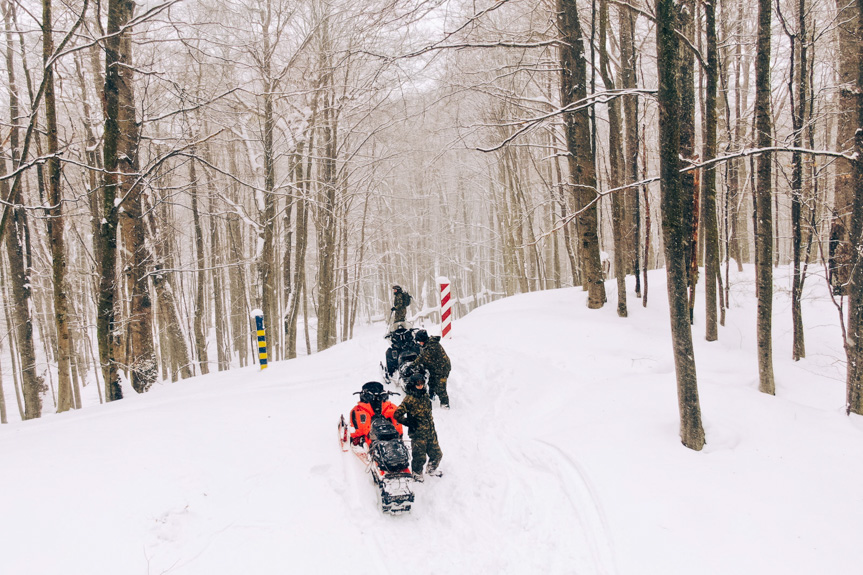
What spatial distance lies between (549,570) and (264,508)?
2.62 m

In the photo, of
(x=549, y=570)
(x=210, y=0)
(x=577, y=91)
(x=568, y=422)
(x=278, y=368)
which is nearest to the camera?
(x=549, y=570)

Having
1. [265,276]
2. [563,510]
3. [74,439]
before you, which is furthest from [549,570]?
[265,276]

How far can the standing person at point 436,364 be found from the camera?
653 cm

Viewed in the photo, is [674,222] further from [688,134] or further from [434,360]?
[688,134]

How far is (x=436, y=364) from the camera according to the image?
6.54 metres

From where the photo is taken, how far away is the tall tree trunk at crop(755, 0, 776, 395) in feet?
19.9

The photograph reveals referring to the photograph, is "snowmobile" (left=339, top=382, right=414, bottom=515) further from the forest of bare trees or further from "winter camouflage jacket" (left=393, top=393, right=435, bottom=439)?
the forest of bare trees

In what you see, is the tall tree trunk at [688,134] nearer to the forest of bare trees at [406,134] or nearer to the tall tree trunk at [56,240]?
the forest of bare trees at [406,134]

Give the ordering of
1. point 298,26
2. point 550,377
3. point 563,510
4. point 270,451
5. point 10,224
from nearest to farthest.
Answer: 1. point 563,510
2. point 270,451
3. point 550,377
4. point 10,224
5. point 298,26

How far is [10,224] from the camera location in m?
10.7

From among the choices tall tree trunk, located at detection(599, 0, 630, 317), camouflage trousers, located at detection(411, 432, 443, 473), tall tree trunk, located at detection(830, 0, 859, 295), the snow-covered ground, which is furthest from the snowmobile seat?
tall tree trunk, located at detection(830, 0, 859, 295)

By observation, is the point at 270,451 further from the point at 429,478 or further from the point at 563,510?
the point at 563,510

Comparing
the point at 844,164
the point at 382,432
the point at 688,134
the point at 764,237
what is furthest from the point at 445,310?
the point at 844,164

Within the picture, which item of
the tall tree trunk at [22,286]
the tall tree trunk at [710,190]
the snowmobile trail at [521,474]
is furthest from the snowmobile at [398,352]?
the tall tree trunk at [22,286]
